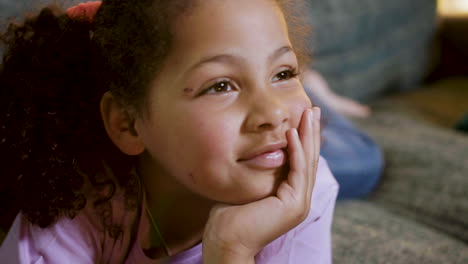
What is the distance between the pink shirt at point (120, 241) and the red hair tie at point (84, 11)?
12.3 inches

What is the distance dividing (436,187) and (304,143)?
74 cm

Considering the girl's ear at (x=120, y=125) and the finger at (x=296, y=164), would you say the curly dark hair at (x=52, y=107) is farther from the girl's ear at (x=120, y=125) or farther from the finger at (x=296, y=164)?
the finger at (x=296, y=164)

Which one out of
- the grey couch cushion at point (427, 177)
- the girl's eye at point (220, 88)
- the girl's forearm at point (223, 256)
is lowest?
the grey couch cushion at point (427, 177)

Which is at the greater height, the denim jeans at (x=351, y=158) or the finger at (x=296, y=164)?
the finger at (x=296, y=164)

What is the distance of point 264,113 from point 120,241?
0.39 m

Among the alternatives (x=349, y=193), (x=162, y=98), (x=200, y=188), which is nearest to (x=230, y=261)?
(x=200, y=188)

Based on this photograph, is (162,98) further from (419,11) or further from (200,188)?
(419,11)

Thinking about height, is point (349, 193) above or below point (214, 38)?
below

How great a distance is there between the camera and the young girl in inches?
24.8

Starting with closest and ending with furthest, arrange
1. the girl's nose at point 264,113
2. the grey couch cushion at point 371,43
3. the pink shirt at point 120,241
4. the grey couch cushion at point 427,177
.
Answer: the girl's nose at point 264,113
the pink shirt at point 120,241
the grey couch cushion at point 427,177
the grey couch cushion at point 371,43

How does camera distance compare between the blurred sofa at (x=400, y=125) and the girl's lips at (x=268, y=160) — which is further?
the blurred sofa at (x=400, y=125)

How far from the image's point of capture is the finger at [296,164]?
648 mm

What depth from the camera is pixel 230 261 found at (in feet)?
2.07

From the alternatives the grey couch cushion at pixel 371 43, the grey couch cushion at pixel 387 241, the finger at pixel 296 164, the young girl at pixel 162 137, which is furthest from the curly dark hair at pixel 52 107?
the grey couch cushion at pixel 371 43
